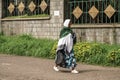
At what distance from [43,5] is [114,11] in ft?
13.4

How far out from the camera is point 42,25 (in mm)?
21688

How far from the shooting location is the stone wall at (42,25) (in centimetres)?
2094

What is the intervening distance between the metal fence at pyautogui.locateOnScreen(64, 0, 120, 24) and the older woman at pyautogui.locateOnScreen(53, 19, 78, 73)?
236 inches

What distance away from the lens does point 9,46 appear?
776 inches

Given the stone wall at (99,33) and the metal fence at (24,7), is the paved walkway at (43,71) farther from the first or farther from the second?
the metal fence at (24,7)

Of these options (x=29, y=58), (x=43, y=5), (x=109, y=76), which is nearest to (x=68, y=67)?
(x=109, y=76)

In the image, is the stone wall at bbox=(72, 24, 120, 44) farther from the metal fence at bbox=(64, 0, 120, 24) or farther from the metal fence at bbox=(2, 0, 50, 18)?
the metal fence at bbox=(2, 0, 50, 18)

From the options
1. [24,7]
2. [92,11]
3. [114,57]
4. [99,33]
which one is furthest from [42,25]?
[114,57]

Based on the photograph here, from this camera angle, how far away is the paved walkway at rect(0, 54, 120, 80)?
13.0 metres

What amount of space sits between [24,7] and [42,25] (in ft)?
6.74

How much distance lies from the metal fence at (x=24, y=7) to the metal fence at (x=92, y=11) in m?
1.52

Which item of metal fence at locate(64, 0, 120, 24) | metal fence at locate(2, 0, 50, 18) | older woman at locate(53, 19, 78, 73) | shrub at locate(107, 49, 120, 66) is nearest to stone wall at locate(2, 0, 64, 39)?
metal fence at locate(64, 0, 120, 24)

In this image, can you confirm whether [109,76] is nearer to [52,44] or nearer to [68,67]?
[68,67]

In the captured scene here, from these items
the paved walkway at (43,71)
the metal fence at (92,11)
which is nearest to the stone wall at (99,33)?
the metal fence at (92,11)
